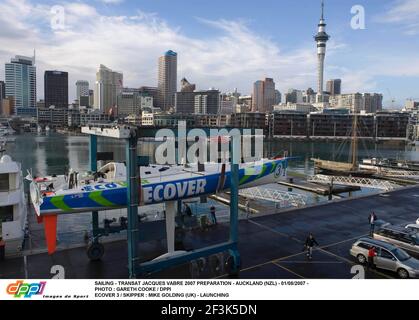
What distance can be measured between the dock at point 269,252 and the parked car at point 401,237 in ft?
5.66

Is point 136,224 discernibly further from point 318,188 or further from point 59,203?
point 318,188

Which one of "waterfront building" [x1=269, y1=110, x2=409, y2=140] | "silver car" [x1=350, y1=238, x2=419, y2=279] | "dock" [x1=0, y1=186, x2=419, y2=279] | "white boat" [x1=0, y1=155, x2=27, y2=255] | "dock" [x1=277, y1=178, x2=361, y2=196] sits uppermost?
"waterfront building" [x1=269, y1=110, x2=409, y2=140]

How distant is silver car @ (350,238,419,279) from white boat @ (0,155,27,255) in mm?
16584

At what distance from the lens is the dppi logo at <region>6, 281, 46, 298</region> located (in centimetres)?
732

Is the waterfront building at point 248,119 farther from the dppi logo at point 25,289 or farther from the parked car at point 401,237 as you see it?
the dppi logo at point 25,289

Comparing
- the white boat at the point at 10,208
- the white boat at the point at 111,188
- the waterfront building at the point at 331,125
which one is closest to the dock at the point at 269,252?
the white boat at the point at 10,208

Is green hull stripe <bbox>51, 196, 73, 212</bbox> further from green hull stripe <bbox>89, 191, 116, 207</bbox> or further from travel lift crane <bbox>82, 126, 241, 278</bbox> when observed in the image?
travel lift crane <bbox>82, 126, 241, 278</bbox>

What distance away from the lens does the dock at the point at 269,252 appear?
15.3 meters

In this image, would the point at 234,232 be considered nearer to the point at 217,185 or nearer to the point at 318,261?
the point at 217,185

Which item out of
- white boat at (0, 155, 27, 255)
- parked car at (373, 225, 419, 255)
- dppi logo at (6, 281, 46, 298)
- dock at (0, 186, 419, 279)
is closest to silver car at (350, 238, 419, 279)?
dock at (0, 186, 419, 279)

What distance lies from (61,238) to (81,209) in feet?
38.8

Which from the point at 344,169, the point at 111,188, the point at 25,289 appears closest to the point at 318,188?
the point at 344,169
